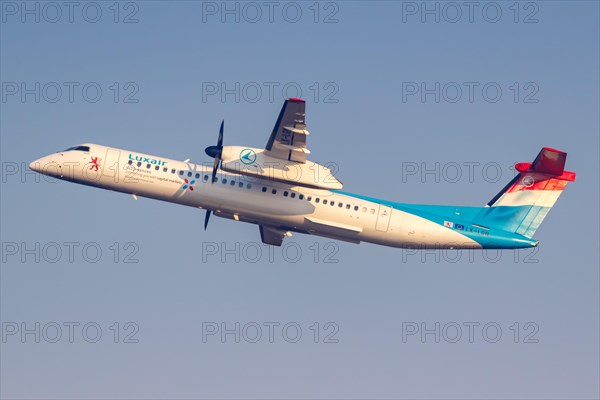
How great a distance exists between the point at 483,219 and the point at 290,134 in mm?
8293

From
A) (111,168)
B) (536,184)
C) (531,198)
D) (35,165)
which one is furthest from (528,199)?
(35,165)

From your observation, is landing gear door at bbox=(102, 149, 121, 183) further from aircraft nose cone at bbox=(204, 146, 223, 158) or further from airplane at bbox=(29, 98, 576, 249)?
aircraft nose cone at bbox=(204, 146, 223, 158)

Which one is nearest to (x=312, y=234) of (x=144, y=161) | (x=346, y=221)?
(x=346, y=221)

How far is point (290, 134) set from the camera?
104 ft

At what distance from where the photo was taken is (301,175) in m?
33.0

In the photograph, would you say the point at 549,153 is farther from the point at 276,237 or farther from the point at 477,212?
the point at 276,237

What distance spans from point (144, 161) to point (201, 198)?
2.68m

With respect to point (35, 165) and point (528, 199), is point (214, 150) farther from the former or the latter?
point (528, 199)

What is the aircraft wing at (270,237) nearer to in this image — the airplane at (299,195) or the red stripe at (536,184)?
the airplane at (299,195)

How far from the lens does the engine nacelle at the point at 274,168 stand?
1283 inches

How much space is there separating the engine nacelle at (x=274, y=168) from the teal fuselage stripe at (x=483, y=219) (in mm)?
1697

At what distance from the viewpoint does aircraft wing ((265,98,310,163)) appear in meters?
30.7

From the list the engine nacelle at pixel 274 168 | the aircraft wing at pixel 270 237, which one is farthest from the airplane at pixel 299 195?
the aircraft wing at pixel 270 237

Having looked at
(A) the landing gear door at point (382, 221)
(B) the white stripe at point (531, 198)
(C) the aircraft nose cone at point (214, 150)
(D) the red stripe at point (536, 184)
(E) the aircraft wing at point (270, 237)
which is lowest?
(E) the aircraft wing at point (270, 237)
